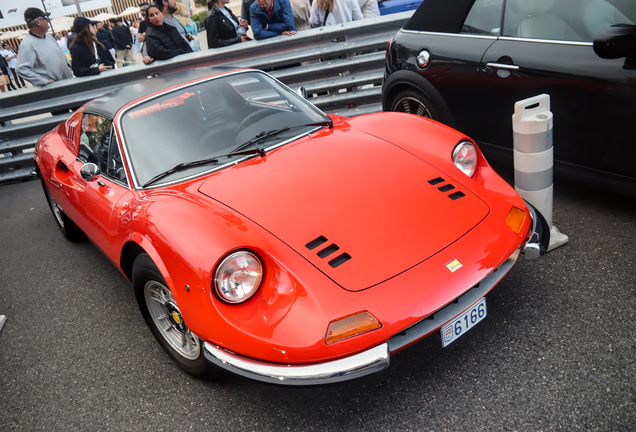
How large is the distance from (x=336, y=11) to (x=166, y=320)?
4.68 m

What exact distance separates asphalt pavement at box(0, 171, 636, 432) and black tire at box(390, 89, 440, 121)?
4.51 feet

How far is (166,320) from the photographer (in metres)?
2.55

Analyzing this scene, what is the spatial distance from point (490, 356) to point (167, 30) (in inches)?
213

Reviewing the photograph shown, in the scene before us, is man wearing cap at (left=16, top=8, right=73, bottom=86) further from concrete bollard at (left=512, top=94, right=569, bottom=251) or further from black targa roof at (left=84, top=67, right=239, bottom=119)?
concrete bollard at (left=512, top=94, right=569, bottom=251)

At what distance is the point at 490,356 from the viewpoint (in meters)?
2.22

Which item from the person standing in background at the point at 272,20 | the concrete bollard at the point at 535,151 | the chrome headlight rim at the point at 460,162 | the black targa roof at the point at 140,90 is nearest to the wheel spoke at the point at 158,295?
the black targa roof at the point at 140,90

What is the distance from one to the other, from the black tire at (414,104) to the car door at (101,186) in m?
2.47

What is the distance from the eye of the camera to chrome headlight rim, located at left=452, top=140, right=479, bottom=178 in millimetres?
2551

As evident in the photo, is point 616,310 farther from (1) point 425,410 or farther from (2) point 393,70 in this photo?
(2) point 393,70

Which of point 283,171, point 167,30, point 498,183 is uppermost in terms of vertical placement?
point 167,30

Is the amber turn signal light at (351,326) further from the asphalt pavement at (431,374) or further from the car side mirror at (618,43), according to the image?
the car side mirror at (618,43)

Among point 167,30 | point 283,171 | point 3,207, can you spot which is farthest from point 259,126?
point 3,207

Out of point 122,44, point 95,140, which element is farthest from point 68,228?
point 122,44

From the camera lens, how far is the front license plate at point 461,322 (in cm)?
190
